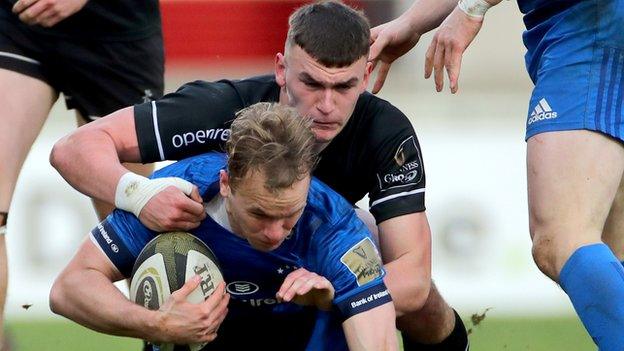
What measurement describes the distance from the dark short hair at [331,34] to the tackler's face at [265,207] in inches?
28.5

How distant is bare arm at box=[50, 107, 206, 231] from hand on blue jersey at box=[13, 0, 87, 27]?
55cm

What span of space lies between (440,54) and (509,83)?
688 cm

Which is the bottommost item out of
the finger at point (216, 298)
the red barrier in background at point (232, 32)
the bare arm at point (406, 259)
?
Result: the red barrier in background at point (232, 32)

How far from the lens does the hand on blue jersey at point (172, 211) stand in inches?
178

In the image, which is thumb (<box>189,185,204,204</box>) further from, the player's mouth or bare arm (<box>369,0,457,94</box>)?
bare arm (<box>369,0,457,94</box>)

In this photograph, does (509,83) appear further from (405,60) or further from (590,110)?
(590,110)

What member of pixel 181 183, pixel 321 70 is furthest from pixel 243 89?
pixel 181 183

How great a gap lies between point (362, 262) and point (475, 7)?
904 millimetres

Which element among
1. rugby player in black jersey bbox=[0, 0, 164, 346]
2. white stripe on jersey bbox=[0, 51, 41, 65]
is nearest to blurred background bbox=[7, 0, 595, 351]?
rugby player in black jersey bbox=[0, 0, 164, 346]

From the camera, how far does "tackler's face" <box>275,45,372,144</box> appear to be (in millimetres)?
4926

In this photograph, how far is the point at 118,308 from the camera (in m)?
4.49

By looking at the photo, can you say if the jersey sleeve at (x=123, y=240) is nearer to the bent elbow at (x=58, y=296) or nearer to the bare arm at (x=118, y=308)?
the bare arm at (x=118, y=308)

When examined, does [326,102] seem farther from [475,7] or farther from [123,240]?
[123,240]

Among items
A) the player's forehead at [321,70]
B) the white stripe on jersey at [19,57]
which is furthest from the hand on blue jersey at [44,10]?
the player's forehead at [321,70]
